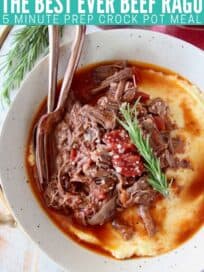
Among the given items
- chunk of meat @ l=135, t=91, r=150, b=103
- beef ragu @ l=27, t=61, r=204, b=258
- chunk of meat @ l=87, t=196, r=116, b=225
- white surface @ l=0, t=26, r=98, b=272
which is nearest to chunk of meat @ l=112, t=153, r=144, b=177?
beef ragu @ l=27, t=61, r=204, b=258

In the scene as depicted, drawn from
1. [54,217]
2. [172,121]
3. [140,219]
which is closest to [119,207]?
[140,219]

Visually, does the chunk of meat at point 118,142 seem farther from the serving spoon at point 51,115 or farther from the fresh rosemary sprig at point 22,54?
the fresh rosemary sprig at point 22,54

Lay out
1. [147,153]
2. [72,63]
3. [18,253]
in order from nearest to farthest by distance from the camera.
Result: [147,153] → [72,63] → [18,253]

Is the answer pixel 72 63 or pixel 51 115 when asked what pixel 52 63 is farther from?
pixel 51 115

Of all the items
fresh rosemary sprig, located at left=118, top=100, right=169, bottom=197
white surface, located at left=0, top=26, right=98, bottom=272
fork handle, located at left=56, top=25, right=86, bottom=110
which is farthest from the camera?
white surface, located at left=0, top=26, right=98, bottom=272

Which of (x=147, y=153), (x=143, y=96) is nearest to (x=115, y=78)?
(x=143, y=96)

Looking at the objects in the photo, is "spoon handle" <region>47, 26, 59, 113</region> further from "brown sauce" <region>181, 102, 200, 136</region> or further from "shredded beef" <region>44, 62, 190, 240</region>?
"brown sauce" <region>181, 102, 200, 136</region>

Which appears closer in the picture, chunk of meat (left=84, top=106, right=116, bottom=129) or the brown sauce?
chunk of meat (left=84, top=106, right=116, bottom=129)
